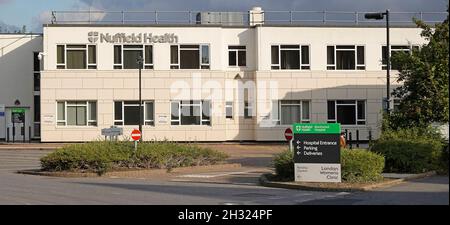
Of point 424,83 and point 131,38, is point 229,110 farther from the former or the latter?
point 424,83

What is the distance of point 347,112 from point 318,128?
29.0 meters

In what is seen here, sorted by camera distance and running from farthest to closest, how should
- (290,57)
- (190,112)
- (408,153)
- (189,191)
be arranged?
(290,57) → (190,112) → (408,153) → (189,191)

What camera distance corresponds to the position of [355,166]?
19891 millimetres

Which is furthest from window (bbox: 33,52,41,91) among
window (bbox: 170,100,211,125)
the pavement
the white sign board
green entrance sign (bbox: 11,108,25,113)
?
the white sign board

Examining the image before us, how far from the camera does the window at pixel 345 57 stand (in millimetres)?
47875

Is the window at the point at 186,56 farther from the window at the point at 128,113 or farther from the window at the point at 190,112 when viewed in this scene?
the window at the point at 128,113

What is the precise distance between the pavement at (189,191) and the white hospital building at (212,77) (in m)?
20.3

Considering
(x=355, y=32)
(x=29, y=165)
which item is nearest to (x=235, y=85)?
(x=355, y=32)

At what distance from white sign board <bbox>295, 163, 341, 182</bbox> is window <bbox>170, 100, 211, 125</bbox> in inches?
1071

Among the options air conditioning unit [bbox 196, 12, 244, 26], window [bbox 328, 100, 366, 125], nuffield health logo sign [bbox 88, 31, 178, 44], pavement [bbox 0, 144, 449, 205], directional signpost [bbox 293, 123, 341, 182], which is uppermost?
air conditioning unit [bbox 196, 12, 244, 26]

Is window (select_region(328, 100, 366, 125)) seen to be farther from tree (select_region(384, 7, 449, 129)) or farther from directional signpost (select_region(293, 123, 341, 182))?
directional signpost (select_region(293, 123, 341, 182))

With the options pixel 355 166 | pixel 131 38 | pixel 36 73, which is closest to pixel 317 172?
pixel 355 166

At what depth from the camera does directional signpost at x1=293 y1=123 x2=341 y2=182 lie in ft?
63.8

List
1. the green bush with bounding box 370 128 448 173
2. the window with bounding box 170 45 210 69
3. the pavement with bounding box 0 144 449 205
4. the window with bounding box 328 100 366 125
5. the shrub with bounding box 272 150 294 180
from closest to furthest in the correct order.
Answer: the pavement with bounding box 0 144 449 205 → the shrub with bounding box 272 150 294 180 → the green bush with bounding box 370 128 448 173 → the window with bounding box 170 45 210 69 → the window with bounding box 328 100 366 125
